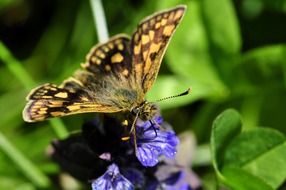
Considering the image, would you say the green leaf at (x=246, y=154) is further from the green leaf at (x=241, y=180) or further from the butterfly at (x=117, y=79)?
the butterfly at (x=117, y=79)

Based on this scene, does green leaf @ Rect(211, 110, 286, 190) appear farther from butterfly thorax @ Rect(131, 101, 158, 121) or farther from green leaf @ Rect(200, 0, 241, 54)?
green leaf @ Rect(200, 0, 241, 54)

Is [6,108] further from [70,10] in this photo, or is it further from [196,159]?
[196,159]

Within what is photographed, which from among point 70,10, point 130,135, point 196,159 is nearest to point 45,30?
point 70,10

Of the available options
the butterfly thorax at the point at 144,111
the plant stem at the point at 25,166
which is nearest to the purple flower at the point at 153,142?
the butterfly thorax at the point at 144,111

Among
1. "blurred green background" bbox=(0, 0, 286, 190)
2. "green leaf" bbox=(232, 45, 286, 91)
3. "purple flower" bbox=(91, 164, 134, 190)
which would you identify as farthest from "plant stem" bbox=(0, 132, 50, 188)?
"green leaf" bbox=(232, 45, 286, 91)

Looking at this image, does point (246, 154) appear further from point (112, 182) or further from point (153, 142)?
point (112, 182)

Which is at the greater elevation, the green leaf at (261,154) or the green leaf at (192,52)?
the green leaf at (192,52)

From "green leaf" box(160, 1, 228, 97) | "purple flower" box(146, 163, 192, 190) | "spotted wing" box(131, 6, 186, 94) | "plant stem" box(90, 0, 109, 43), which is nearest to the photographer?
"spotted wing" box(131, 6, 186, 94)
